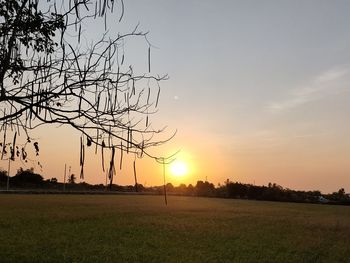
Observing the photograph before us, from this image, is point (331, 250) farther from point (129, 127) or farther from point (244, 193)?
point (244, 193)

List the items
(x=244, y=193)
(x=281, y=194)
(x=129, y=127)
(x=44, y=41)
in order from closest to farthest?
(x=129, y=127)
(x=44, y=41)
(x=281, y=194)
(x=244, y=193)

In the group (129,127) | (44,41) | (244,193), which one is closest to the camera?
(129,127)

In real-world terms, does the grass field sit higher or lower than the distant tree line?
lower

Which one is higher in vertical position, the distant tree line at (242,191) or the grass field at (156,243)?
the distant tree line at (242,191)

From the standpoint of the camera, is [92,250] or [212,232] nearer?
[92,250]

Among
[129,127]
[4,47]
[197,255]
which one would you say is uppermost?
[4,47]

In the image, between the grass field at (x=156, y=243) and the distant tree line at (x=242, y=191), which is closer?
the grass field at (x=156, y=243)

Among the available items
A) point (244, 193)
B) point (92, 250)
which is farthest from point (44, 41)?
point (244, 193)

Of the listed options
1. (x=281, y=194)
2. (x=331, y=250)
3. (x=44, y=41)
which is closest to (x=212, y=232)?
(x=331, y=250)

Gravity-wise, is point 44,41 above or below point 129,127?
above

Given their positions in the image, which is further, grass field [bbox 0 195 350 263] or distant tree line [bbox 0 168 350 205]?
distant tree line [bbox 0 168 350 205]

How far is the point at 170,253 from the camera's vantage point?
21.8m

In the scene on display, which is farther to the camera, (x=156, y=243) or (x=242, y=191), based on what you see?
(x=242, y=191)

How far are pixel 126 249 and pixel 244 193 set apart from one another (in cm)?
11823
